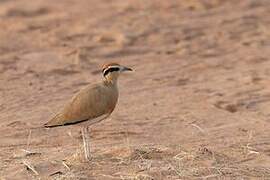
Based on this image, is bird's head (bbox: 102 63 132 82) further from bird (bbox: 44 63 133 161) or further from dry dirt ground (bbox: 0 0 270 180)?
dry dirt ground (bbox: 0 0 270 180)

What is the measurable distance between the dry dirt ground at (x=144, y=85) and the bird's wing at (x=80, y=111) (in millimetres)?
388

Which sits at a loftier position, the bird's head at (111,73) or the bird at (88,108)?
the bird's head at (111,73)

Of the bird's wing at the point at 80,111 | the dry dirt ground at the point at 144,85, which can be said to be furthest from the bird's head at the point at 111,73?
the dry dirt ground at the point at 144,85

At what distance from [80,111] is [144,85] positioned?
13.4 ft

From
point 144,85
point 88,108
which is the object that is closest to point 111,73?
point 88,108

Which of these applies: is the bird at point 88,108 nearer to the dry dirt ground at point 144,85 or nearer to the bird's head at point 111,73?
the bird's head at point 111,73

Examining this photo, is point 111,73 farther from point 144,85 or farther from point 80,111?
point 144,85

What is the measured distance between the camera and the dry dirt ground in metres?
8.02

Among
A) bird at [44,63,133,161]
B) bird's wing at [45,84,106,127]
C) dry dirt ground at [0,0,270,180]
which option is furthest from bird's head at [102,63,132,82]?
dry dirt ground at [0,0,270,180]

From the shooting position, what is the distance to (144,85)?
11938 millimetres

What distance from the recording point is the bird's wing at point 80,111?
25.8 feet

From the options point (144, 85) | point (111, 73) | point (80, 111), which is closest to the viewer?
point (80, 111)

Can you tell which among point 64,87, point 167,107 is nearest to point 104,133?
point 167,107

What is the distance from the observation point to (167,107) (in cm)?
1080
